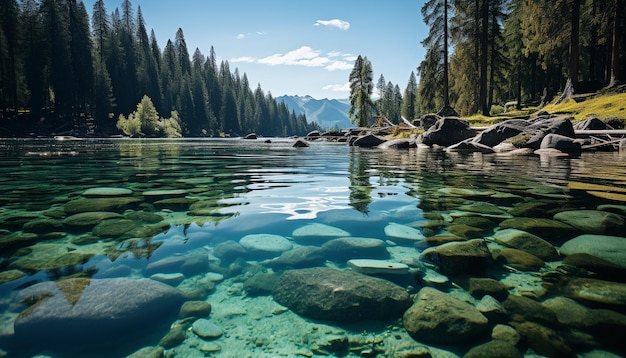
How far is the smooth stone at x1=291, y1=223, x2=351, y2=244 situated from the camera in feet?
10.5

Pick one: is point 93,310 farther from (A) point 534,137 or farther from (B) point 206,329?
(A) point 534,137

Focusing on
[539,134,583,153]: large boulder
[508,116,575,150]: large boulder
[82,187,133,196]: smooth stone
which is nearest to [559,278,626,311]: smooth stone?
[82,187,133,196]: smooth stone

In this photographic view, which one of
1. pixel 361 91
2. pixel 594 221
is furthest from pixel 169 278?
pixel 361 91

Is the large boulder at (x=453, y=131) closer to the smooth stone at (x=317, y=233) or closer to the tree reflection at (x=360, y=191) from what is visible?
the tree reflection at (x=360, y=191)

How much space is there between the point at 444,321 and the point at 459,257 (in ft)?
2.87

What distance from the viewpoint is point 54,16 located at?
5094cm

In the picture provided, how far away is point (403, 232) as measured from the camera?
3338 millimetres

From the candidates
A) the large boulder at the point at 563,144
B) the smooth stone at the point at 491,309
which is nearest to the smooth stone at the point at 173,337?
the smooth stone at the point at 491,309

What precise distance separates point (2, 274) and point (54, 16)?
66.3 metres

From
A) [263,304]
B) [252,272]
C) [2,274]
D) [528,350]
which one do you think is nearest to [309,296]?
[263,304]

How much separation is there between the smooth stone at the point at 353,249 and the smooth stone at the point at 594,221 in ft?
6.72

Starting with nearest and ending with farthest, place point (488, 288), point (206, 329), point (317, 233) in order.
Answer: point (206, 329)
point (488, 288)
point (317, 233)

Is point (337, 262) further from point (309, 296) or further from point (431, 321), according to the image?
point (431, 321)

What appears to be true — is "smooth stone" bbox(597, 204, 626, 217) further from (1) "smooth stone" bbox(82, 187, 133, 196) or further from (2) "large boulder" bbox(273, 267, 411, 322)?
(1) "smooth stone" bbox(82, 187, 133, 196)
